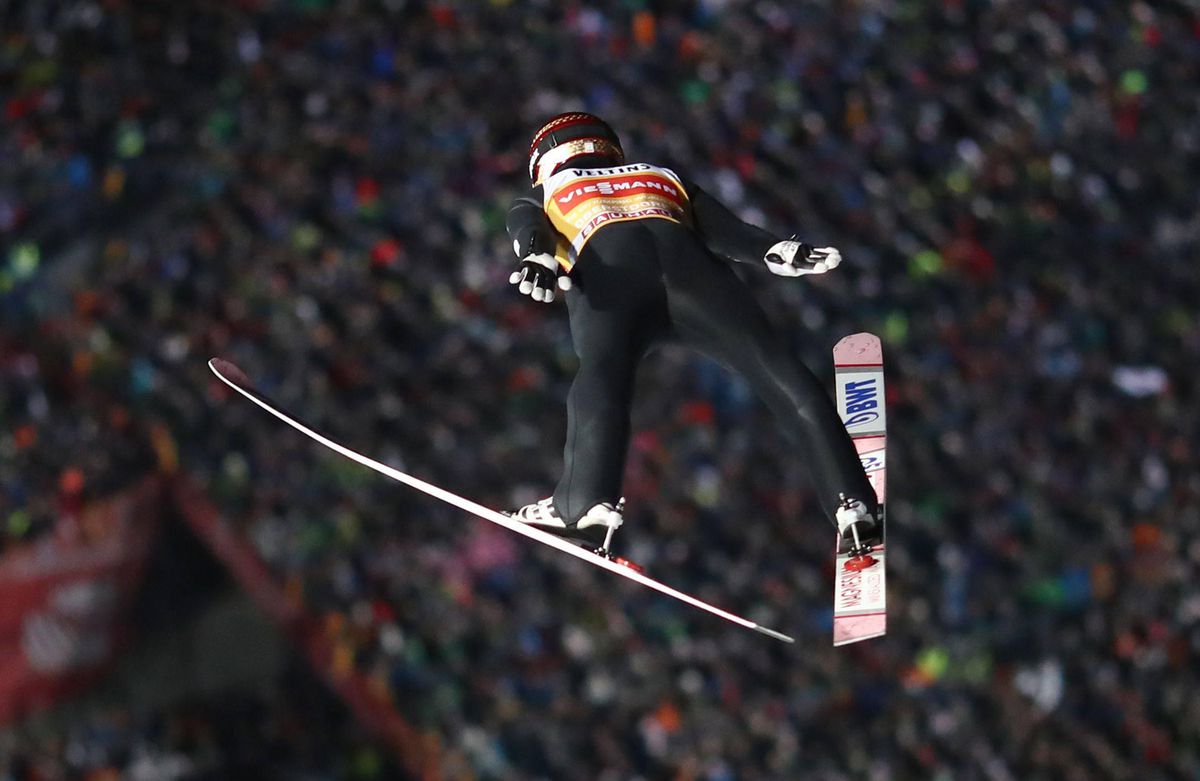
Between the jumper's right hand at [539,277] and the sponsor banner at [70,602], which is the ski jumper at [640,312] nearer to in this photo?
the jumper's right hand at [539,277]

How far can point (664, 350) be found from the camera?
Result: 10.2 m

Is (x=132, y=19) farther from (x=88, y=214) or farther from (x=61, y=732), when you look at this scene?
(x=61, y=732)

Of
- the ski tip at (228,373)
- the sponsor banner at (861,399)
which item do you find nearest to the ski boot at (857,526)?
the sponsor banner at (861,399)

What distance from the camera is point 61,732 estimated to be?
9.30m

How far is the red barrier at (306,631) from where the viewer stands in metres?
9.49

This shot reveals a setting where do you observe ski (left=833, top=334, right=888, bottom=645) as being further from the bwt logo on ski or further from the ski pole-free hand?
the ski pole-free hand

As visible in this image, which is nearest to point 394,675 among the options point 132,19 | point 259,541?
point 259,541

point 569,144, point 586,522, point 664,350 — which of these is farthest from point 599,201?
point 664,350

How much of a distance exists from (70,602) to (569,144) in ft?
15.7

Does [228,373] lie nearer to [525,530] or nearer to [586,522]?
[525,530]

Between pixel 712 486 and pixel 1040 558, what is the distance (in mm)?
1722

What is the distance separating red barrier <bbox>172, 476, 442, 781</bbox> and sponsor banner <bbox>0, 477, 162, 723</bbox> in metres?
0.21

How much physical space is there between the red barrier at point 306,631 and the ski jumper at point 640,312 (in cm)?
400

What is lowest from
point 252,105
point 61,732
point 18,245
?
point 61,732
